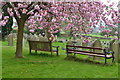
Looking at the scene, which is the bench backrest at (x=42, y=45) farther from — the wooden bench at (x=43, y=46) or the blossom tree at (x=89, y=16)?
the blossom tree at (x=89, y=16)

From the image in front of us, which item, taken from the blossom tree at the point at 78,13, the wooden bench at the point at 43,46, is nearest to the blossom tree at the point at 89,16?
the blossom tree at the point at 78,13

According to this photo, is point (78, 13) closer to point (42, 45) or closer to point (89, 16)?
point (89, 16)

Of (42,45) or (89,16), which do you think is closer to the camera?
(89,16)

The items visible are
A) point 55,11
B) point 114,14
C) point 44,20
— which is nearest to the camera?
point 55,11

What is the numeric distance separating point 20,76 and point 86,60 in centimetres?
400

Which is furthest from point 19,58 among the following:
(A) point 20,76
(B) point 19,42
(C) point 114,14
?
(C) point 114,14

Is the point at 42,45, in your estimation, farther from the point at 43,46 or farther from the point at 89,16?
the point at 89,16

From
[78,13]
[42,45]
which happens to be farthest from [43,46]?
[78,13]

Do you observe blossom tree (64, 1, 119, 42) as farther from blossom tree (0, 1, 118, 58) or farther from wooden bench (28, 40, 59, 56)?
wooden bench (28, 40, 59, 56)

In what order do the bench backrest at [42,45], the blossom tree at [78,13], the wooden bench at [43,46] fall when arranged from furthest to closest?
the bench backrest at [42,45] → the wooden bench at [43,46] → the blossom tree at [78,13]

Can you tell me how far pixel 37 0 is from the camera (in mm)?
8500

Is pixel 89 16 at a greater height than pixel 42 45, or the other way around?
pixel 89 16

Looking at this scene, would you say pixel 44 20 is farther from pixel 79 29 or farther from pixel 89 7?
pixel 89 7

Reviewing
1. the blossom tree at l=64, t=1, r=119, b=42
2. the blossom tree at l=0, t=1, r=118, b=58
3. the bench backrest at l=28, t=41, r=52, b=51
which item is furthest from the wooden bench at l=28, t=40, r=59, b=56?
the blossom tree at l=64, t=1, r=119, b=42
